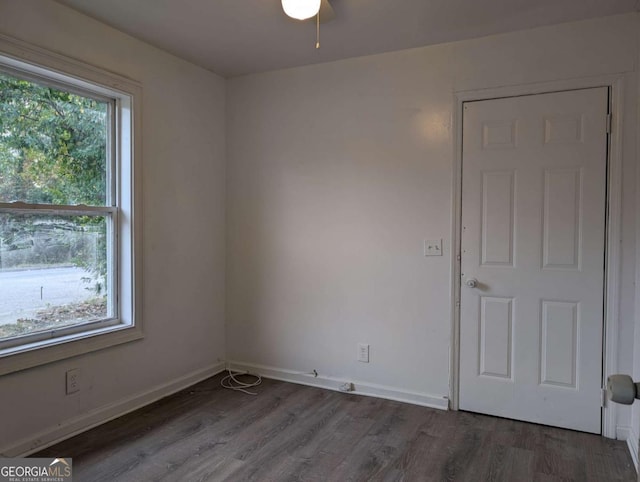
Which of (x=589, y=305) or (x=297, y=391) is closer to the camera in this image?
(x=589, y=305)

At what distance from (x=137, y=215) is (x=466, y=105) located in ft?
7.76

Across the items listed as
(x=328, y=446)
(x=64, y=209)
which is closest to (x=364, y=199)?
(x=328, y=446)

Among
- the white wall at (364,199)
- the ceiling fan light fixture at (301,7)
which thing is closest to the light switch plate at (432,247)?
the white wall at (364,199)

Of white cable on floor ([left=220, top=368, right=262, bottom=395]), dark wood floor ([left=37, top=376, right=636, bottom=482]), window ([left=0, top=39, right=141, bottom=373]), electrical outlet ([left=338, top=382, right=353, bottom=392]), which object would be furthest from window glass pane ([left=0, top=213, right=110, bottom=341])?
electrical outlet ([left=338, top=382, right=353, bottom=392])

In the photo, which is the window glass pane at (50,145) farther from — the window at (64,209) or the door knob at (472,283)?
the door knob at (472,283)

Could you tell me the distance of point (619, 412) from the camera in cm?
250

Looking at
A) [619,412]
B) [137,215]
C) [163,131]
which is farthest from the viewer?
[163,131]

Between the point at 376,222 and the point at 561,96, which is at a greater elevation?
the point at 561,96

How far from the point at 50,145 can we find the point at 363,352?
2.48 metres

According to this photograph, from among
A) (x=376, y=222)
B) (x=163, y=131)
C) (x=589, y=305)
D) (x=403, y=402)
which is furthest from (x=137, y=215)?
(x=589, y=305)

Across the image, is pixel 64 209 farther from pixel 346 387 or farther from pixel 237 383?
pixel 346 387

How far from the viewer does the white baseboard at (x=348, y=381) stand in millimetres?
2980

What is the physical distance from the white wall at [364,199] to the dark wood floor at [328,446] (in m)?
0.35

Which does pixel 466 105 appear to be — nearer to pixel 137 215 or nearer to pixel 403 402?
pixel 403 402
